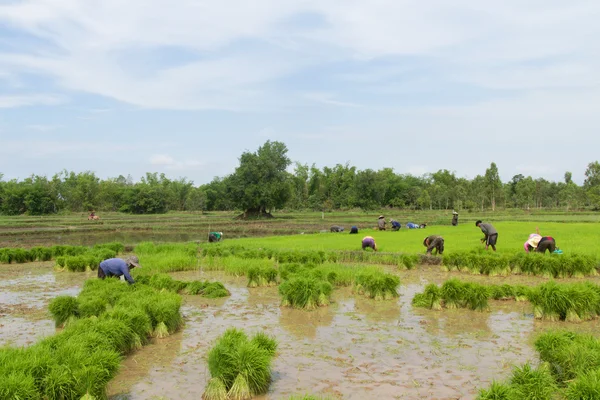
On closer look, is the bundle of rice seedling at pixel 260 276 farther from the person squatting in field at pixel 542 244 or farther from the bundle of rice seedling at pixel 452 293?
the person squatting in field at pixel 542 244

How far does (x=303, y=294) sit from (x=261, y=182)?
47582mm

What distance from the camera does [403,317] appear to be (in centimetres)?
1059

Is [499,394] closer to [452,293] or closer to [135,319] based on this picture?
[452,293]

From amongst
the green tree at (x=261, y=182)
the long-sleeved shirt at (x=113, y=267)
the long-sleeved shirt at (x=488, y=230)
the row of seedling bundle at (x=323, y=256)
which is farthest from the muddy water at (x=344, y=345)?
the green tree at (x=261, y=182)

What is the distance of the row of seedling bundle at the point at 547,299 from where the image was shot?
975 centimetres

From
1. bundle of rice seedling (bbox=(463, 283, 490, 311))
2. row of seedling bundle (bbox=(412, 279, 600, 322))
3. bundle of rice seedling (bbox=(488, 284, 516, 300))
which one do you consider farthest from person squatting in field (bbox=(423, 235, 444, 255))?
bundle of rice seedling (bbox=(463, 283, 490, 311))

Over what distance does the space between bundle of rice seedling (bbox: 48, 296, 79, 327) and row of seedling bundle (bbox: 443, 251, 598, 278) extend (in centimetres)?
1232

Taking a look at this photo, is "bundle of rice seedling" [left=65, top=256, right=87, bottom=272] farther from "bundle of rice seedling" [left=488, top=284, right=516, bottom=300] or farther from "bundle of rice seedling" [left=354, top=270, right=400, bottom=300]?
"bundle of rice seedling" [left=488, top=284, right=516, bottom=300]

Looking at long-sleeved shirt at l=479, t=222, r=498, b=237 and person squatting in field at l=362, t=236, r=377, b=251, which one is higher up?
long-sleeved shirt at l=479, t=222, r=498, b=237

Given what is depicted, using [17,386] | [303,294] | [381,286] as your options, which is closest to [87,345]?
[17,386]

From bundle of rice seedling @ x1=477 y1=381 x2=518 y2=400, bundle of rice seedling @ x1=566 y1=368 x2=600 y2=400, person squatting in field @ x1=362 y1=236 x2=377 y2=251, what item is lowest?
bundle of rice seedling @ x1=477 y1=381 x2=518 y2=400

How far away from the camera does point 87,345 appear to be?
7.04m

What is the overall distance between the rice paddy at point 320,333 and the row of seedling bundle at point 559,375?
0.08 feet

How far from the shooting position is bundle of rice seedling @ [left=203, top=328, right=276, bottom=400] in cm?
640
